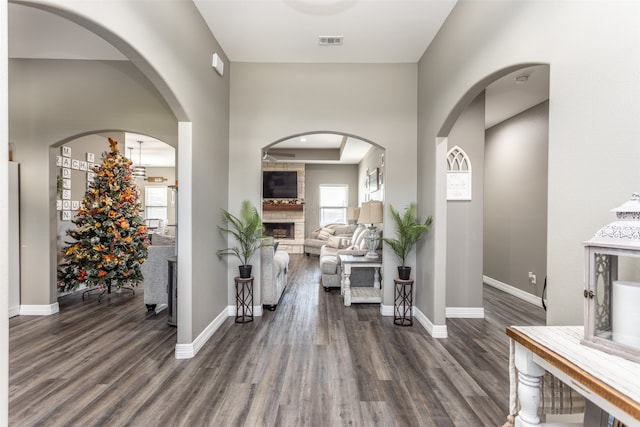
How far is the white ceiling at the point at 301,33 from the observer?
112 inches

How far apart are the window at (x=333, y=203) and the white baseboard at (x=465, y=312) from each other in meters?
6.39

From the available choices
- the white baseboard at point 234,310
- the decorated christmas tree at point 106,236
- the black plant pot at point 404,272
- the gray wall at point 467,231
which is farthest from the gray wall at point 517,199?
the decorated christmas tree at point 106,236

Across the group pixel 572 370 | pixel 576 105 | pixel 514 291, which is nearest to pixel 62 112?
pixel 576 105

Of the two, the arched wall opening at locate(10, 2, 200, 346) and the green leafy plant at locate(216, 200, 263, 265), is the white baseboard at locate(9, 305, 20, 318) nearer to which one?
the arched wall opening at locate(10, 2, 200, 346)

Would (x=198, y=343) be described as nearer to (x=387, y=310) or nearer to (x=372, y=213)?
(x=387, y=310)

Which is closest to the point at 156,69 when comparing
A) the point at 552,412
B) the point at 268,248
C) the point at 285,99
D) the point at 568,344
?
the point at 285,99

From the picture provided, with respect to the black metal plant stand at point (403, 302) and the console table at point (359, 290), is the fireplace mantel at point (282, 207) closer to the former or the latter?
the console table at point (359, 290)

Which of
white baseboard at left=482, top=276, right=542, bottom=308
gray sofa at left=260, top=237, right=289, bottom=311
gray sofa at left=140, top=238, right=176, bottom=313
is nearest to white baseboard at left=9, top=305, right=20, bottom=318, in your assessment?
gray sofa at left=140, top=238, right=176, bottom=313

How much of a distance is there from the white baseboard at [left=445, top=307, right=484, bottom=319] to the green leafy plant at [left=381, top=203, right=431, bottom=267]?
87 centimetres

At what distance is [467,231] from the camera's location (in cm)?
384

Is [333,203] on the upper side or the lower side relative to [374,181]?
lower

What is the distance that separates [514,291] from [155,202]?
1157 cm

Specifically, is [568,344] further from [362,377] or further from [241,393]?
[241,393]

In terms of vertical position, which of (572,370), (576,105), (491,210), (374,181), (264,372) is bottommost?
(264,372)
